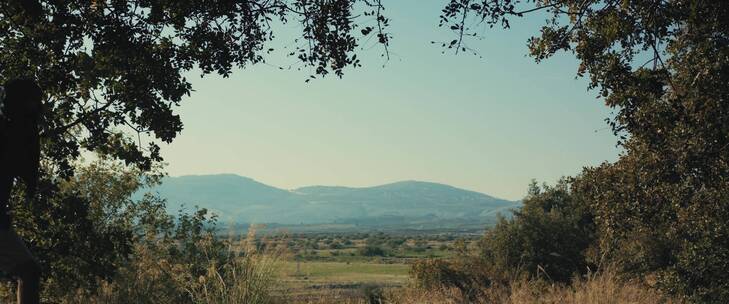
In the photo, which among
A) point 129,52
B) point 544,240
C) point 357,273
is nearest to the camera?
point 129,52

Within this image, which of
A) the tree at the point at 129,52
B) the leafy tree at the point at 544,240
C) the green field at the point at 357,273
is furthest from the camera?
the green field at the point at 357,273

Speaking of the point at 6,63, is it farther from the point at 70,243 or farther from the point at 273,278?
the point at 273,278

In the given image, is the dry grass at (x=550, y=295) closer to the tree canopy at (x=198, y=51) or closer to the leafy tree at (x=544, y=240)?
the tree canopy at (x=198, y=51)

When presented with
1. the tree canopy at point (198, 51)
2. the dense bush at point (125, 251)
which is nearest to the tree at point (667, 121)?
the tree canopy at point (198, 51)

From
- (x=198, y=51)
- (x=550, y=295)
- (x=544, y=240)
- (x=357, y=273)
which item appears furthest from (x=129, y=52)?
(x=357, y=273)

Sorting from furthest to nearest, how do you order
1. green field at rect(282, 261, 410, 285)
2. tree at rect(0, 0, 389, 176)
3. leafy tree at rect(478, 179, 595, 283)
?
1. green field at rect(282, 261, 410, 285)
2. leafy tree at rect(478, 179, 595, 283)
3. tree at rect(0, 0, 389, 176)

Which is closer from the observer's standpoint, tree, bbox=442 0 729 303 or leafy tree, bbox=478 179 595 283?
tree, bbox=442 0 729 303

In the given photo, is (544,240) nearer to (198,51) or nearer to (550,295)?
(550,295)

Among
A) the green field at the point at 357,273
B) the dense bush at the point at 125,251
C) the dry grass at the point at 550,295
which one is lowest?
the green field at the point at 357,273

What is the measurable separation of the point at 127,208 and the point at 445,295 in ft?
33.0

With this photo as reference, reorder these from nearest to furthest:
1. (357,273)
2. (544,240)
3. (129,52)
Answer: (129,52)
(544,240)
(357,273)

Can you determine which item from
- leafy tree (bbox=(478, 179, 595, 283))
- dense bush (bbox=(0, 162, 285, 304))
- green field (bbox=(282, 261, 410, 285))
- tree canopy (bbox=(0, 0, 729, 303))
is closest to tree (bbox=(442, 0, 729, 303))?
tree canopy (bbox=(0, 0, 729, 303))

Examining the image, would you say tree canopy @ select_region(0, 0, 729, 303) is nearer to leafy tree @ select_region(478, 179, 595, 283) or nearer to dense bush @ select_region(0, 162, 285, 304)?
dense bush @ select_region(0, 162, 285, 304)

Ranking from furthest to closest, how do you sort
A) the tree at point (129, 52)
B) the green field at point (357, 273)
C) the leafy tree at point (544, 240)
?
the green field at point (357, 273)
the leafy tree at point (544, 240)
the tree at point (129, 52)
